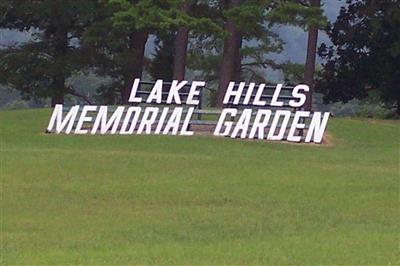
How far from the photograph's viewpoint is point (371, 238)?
1250cm

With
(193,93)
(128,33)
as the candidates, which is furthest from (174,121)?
(128,33)

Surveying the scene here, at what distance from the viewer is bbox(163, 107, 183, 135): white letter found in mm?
28547

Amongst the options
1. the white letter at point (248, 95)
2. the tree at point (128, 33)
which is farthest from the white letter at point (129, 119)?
the tree at point (128, 33)

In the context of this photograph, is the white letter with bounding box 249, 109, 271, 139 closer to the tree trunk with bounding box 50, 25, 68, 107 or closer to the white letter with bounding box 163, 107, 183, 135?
the white letter with bounding box 163, 107, 183, 135

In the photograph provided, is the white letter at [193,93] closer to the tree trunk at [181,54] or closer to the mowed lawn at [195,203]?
the mowed lawn at [195,203]

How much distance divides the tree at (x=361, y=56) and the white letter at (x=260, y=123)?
47.5 ft

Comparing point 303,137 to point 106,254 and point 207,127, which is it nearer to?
point 207,127

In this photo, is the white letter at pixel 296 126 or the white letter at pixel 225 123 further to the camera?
the white letter at pixel 225 123

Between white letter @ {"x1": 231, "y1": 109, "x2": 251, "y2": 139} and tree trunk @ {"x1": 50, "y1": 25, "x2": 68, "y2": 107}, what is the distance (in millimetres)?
20239

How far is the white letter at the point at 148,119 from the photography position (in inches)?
1123

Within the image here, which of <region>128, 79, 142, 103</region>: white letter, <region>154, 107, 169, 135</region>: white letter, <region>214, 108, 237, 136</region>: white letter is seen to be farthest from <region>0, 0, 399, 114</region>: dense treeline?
<region>214, 108, 237, 136</region>: white letter

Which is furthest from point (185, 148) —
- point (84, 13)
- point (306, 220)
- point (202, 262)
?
point (84, 13)

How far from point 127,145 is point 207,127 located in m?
4.10

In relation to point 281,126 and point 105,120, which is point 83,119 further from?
point 281,126
